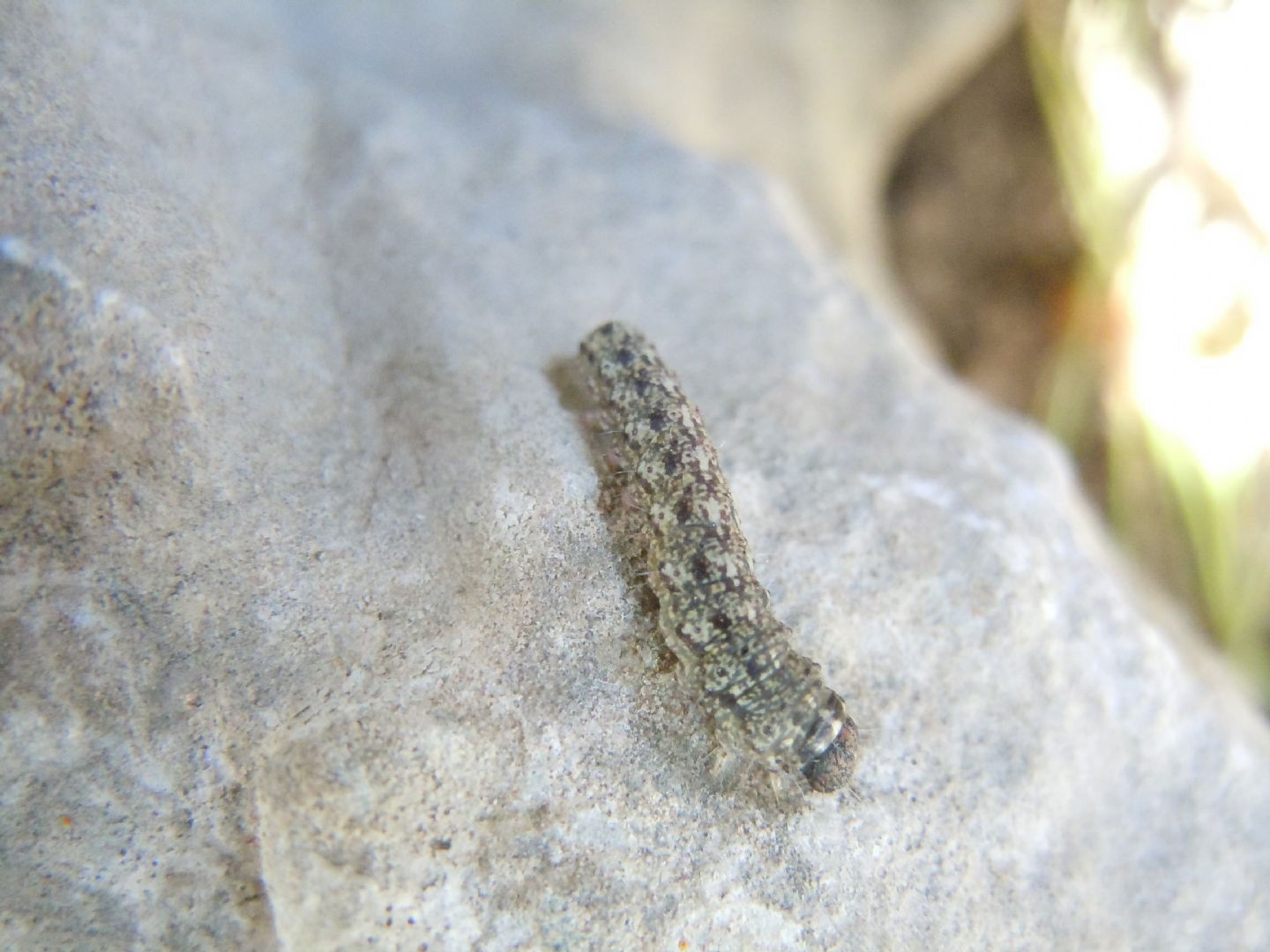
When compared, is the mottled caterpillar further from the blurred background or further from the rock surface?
the blurred background

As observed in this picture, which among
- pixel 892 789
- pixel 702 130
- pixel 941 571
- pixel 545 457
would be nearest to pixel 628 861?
pixel 892 789

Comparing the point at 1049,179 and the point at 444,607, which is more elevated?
the point at 1049,179

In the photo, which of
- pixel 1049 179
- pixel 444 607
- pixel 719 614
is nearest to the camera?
pixel 719 614

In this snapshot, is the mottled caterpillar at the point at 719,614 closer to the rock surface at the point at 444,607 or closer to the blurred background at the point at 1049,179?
the rock surface at the point at 444,607

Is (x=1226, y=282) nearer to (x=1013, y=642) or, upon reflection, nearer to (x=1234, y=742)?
(x=1234, y=742)

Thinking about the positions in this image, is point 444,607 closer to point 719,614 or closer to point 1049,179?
point 719,614

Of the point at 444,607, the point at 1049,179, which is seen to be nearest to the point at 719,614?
the point at 444,607

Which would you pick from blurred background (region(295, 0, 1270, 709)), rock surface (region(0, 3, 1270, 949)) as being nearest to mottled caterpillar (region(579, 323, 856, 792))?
rock surface (region(0, 3, 1270, 949))
